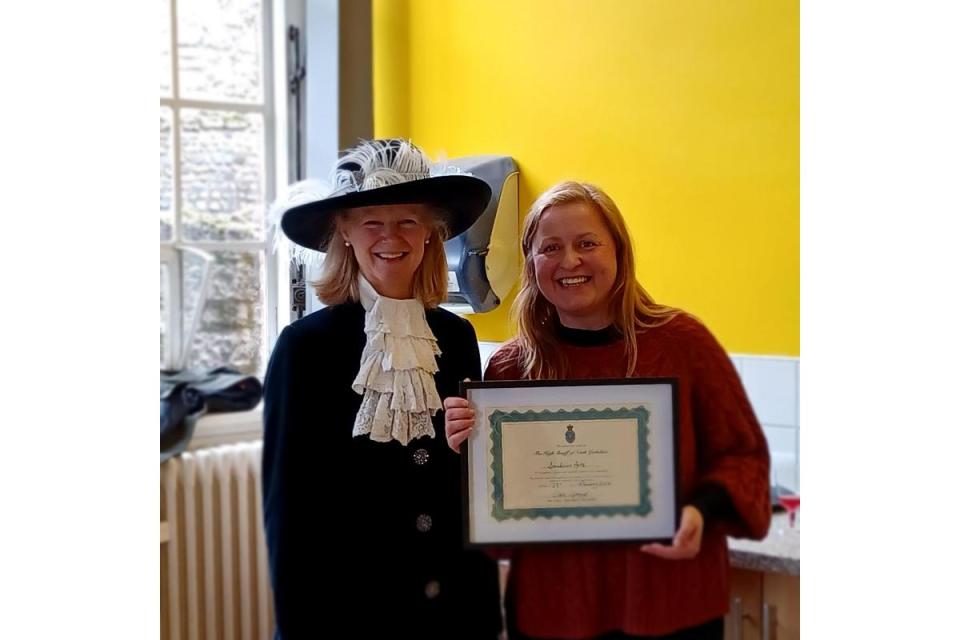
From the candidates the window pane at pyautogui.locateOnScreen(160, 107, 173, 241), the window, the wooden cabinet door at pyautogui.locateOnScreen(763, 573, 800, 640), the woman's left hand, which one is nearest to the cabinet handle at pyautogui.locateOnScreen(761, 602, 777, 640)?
the wooden cabinet door at pyautogui.locateOnScreen(763, 573, 800, 640)

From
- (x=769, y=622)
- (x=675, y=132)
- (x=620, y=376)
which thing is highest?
(x=675, y=132)

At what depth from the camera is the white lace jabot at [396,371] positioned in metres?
0.86

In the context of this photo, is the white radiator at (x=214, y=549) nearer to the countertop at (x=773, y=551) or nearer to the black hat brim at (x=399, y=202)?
the black hat brim at (x=399, y=202)

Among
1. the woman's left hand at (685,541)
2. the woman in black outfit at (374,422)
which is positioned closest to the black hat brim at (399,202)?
the woman in black outfit at (374,422)

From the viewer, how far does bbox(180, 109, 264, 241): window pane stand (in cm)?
91

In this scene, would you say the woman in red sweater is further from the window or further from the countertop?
the window

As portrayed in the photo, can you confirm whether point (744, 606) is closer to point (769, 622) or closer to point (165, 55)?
point (769, 622)

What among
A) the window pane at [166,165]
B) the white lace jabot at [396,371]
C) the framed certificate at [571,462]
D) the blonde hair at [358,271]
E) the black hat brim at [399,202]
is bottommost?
the framed certificate at [571,462]

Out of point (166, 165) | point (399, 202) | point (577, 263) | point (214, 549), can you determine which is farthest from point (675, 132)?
point (214, 549)

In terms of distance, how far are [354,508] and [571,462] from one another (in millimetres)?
191

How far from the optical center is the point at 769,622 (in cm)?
92

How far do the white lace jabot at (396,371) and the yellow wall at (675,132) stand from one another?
0.19 ft
